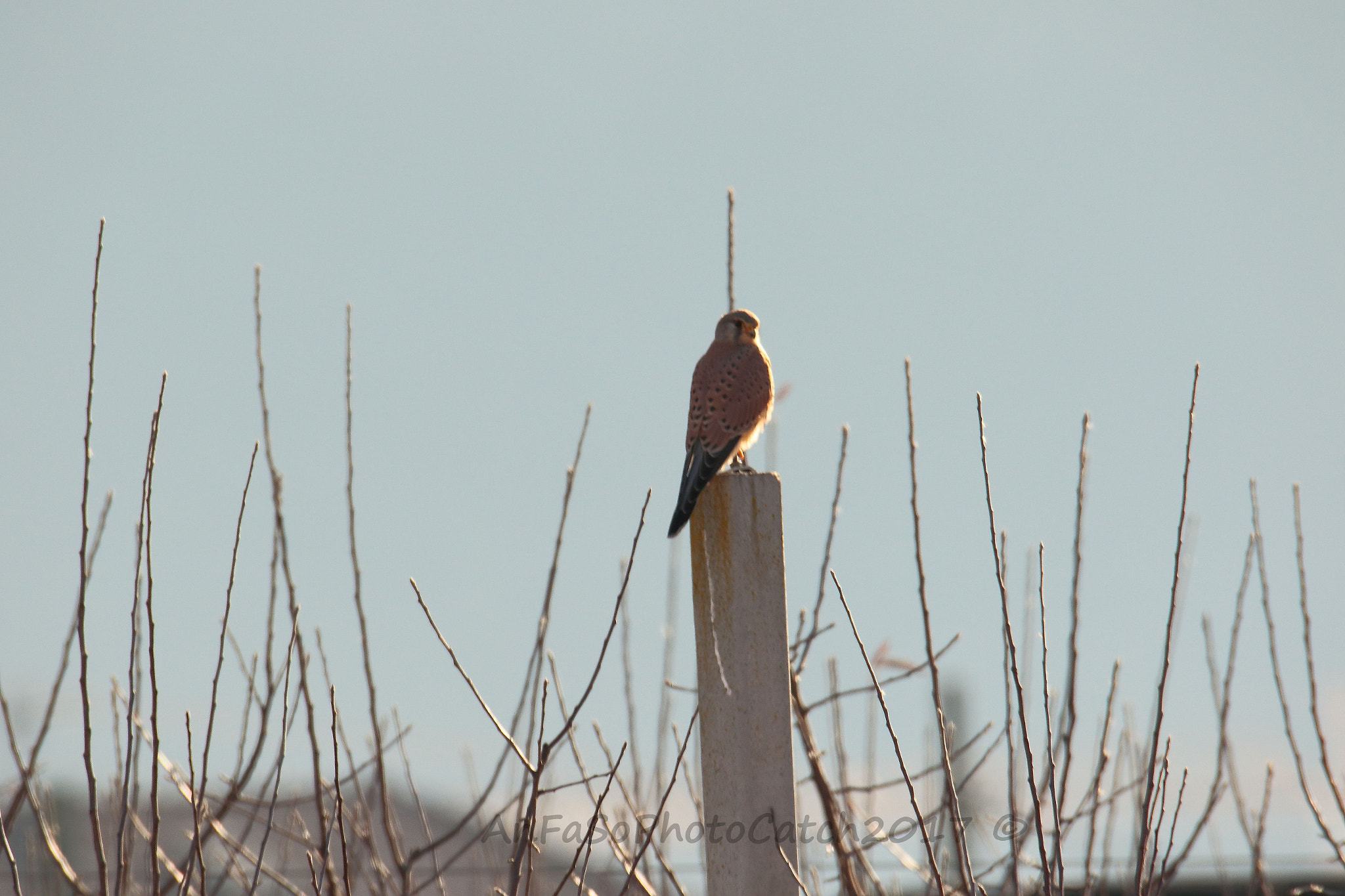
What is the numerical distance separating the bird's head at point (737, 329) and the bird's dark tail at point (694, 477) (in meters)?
0.66

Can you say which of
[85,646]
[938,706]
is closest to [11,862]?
[85,646]

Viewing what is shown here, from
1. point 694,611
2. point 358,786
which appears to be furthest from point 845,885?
point 358,786

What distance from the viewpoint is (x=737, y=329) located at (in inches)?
141

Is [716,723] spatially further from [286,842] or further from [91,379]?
[286,842]

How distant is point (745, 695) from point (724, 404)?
40.6 inches

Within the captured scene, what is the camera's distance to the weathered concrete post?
2.42 metres

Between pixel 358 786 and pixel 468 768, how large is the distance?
106 cm

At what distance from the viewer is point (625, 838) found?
2.93 m

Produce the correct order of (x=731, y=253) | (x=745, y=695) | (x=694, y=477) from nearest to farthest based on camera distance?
(x=745, y=695)
(x=694, y=477)
(x=731, y=253)

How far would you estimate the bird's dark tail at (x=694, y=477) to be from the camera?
107 inches

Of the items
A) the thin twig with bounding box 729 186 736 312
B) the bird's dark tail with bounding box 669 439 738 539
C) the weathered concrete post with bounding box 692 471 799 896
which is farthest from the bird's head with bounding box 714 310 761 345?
the weathered concrete post with bounding box 692 471 799 896

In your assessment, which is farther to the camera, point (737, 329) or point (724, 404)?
point (737, 329)

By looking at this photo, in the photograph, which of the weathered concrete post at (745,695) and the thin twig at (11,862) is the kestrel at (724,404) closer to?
the weathered concrete post at (745,695)

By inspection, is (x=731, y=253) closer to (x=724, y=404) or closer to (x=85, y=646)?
(x=724, y=404)
